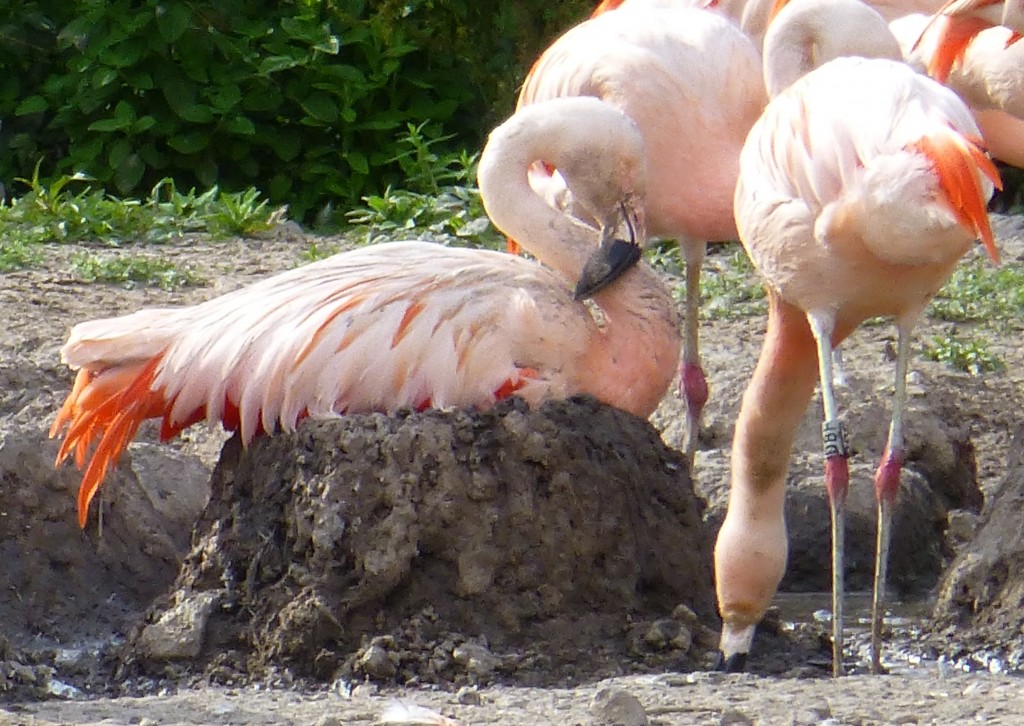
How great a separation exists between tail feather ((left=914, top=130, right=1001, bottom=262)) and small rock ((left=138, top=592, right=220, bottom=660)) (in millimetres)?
1817

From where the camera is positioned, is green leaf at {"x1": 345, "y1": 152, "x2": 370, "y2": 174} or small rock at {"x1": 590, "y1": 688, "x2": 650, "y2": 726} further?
green leaf at {"x1": 345, "y1": 152, "x2": 370, "y2": 174}

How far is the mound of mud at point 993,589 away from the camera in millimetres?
4570

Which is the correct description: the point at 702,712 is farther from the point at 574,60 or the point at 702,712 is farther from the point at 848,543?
the point at 574,60

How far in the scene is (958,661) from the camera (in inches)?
180

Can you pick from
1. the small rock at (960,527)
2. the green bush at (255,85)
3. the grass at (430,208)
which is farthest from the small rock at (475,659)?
the green bush at (255,85)

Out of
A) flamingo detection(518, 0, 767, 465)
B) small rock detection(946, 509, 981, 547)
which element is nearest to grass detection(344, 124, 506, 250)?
flamingo detection(518, 0, 767, 465)

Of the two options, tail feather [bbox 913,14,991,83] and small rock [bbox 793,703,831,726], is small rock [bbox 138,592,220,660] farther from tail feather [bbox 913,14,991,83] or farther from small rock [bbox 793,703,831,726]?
tail feather [bbox 913,14,991,83]

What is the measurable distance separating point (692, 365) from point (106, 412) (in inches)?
68.9

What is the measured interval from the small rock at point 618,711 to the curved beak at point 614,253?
1561mm

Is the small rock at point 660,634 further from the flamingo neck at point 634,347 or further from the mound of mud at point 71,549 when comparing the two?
the mound of mud at point 71,549

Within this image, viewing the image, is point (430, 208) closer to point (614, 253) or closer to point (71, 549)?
point (614, 253)

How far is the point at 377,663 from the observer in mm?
4160

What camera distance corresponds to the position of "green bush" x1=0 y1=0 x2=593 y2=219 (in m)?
8.94

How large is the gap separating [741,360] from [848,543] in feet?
3.49
